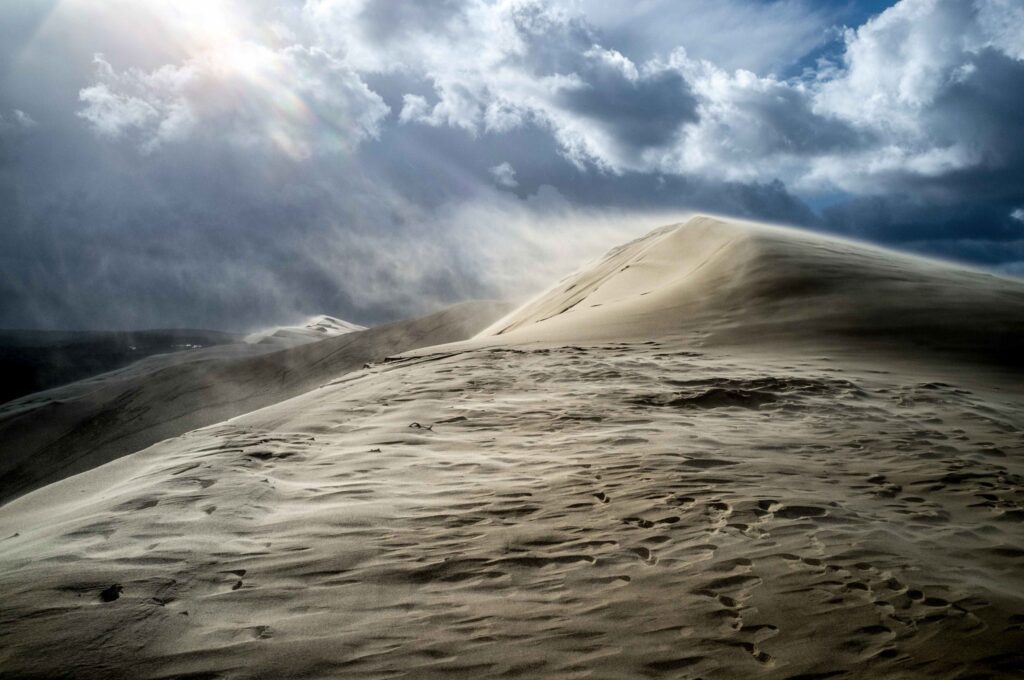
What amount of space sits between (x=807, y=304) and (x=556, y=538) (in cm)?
944

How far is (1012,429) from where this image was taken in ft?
20.0

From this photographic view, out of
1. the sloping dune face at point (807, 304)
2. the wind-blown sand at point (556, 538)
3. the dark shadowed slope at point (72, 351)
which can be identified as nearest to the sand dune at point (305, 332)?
the dark shadowed slope at point (72, 351)

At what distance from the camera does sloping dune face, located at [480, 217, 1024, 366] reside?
1018 centimetres

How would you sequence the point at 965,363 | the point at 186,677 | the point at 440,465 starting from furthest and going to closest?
the point at 965,363 < the point at 440,465 < the point at 186,677

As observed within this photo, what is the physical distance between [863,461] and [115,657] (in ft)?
15.2

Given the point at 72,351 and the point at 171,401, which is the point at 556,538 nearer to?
the point at 171,401

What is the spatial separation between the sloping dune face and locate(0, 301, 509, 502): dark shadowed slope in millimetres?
10600

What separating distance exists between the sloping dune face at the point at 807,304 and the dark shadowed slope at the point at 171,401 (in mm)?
10600

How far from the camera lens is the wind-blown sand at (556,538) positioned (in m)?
2.52

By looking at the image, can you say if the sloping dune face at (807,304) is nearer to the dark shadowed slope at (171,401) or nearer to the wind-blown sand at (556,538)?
the wind-blown sand at (556,538)

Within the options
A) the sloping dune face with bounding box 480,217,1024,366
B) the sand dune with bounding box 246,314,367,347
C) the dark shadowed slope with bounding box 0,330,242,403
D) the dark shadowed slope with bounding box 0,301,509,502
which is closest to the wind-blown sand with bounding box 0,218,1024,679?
the sloping dune face with bounding box 480,217,1024,366

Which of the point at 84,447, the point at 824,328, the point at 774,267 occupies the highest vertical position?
the point at 774,267

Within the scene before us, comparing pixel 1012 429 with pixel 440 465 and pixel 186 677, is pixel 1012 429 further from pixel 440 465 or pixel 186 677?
pixel 186 677

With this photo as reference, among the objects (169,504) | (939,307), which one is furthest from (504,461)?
(939,307)
